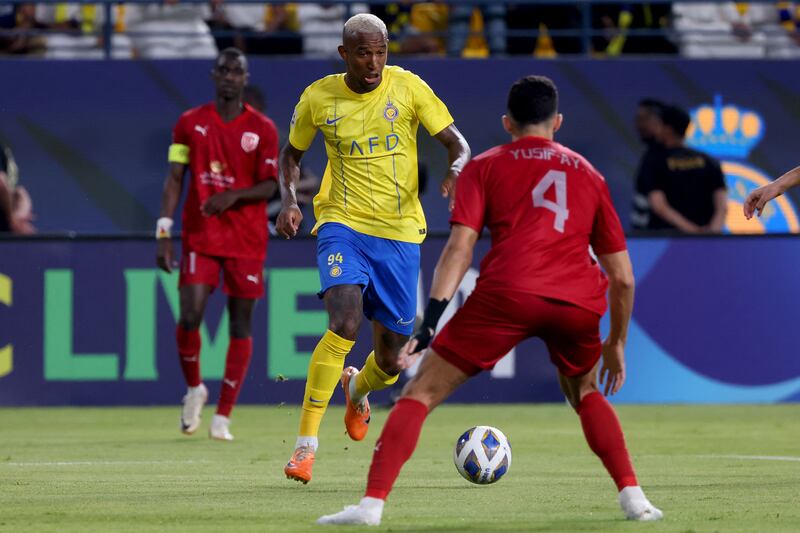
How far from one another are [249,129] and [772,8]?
33.8 ft

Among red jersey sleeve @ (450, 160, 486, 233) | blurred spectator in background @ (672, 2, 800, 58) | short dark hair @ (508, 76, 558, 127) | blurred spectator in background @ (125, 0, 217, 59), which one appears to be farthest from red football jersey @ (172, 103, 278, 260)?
blurred spectator in background @ (672, 2, 800, 58)

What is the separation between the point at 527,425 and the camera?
13148 millimetres

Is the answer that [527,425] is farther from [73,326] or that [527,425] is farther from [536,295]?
[536,295]

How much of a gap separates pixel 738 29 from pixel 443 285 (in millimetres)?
14587

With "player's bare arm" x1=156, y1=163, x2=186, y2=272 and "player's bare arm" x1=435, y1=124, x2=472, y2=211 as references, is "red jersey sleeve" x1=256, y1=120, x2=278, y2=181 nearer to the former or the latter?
"player's bare arm" x1=156, y1=163, x2=186, y2=272

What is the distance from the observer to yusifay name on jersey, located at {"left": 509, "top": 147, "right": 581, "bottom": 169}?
6.52m

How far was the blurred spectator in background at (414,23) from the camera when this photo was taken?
1927 centimetres

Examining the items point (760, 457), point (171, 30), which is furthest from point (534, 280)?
point (171, 30)

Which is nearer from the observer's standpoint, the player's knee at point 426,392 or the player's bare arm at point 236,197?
the player's knee at point 426,392

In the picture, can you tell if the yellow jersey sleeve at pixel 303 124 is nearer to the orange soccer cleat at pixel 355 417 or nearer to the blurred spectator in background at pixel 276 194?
the orange soccer cleat at pixel 355 417

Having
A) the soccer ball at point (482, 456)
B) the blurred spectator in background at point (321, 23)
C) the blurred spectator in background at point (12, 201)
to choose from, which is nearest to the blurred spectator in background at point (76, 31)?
the blurred spectator in background at point (12, 201)

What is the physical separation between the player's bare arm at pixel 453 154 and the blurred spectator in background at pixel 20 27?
10.9 metres

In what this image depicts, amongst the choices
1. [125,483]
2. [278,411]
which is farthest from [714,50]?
[125,483]

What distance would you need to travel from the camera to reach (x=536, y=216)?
21.3ft
